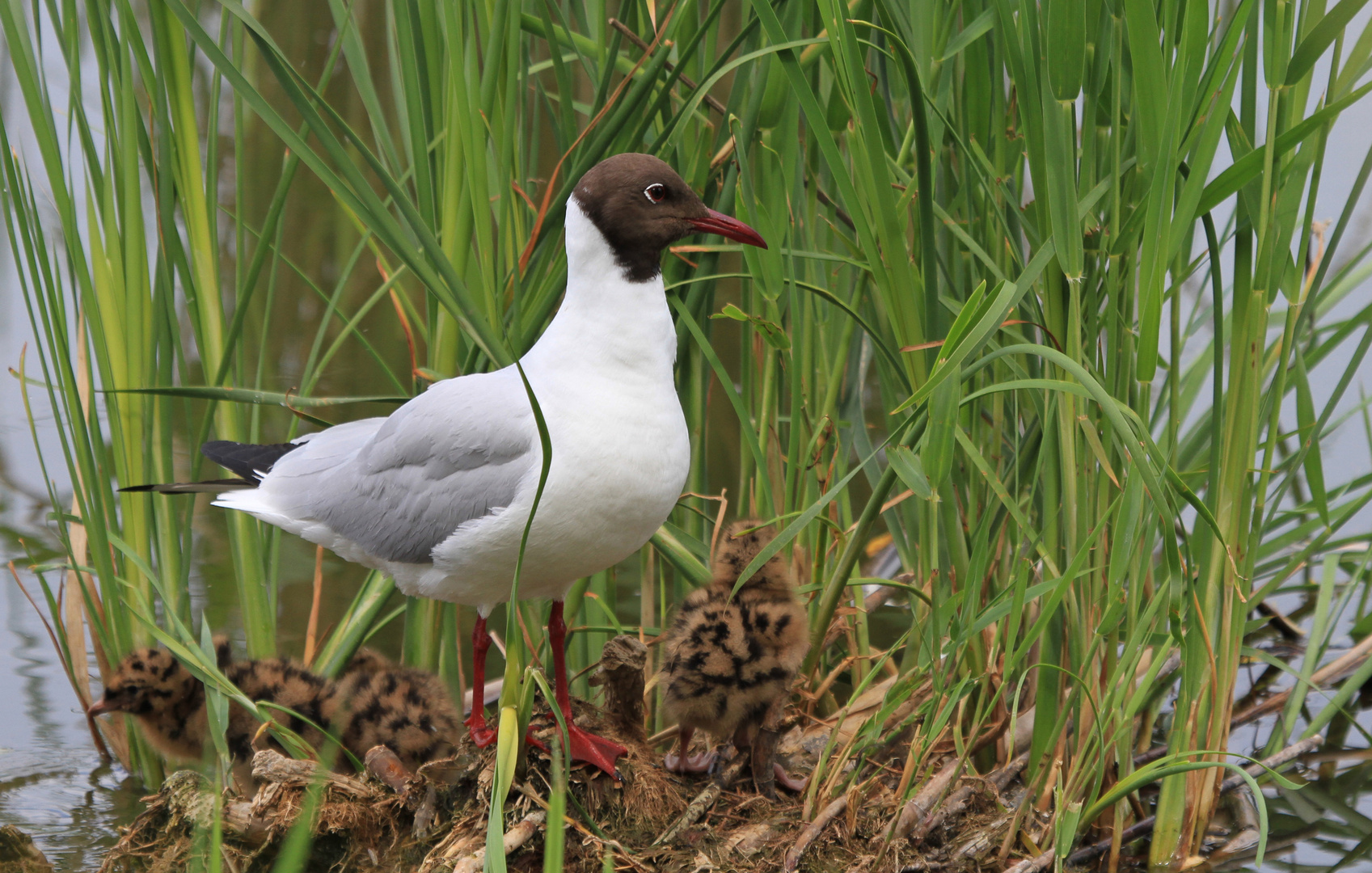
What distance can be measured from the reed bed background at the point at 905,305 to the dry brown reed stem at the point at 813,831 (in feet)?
0.30

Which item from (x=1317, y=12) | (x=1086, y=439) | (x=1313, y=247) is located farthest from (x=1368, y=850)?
(x=1313, y=247)

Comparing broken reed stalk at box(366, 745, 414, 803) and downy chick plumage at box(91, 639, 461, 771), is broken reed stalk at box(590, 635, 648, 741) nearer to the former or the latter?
downy chick plumage at box(91, 639, 461, 771)

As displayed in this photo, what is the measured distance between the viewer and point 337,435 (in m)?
3.61

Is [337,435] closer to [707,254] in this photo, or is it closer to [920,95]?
[707,254]

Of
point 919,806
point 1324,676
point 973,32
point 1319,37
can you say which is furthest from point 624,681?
point 1324,676

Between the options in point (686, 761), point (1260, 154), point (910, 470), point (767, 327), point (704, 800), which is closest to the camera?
point (910, 470)

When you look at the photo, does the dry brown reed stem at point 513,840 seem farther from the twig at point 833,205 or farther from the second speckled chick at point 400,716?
the twig at point 833,205

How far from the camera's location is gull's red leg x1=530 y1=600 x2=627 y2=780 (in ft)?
9.70

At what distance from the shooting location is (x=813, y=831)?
9.53 feet

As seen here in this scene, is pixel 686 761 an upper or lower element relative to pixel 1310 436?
lower

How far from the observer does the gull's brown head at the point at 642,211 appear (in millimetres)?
2975

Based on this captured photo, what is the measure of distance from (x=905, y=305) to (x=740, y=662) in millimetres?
869

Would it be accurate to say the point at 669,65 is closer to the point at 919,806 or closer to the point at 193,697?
the point at 919,806

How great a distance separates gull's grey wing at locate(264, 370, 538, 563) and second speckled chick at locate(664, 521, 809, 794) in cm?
57
